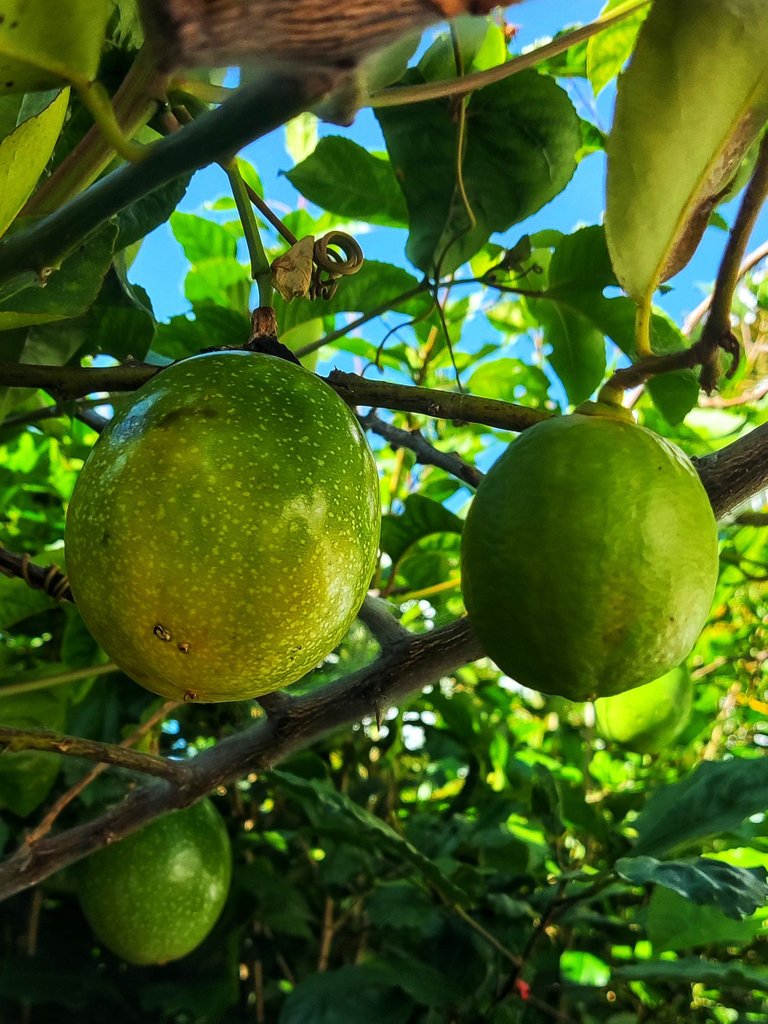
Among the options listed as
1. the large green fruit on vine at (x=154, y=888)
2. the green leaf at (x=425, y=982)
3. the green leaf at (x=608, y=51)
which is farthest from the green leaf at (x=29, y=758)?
the green leaf at (x=608, y=51)

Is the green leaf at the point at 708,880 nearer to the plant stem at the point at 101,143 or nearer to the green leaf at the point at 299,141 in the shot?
the plant stem at the point at 101,143

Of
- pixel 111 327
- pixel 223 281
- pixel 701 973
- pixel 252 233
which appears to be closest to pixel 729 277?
pixel 252 233

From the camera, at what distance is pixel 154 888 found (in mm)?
1088

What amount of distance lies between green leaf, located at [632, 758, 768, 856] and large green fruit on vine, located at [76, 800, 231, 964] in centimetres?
60

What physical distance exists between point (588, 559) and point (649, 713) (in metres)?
0.73

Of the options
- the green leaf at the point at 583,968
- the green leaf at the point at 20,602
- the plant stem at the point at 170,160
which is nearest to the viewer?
the plant stem at the point at 170,160

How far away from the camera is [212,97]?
423 millimetres

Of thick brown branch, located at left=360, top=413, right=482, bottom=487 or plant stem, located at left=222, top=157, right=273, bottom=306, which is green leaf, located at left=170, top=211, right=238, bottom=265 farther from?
plant stem, located at left=222, top=157, right=273, bottom=306

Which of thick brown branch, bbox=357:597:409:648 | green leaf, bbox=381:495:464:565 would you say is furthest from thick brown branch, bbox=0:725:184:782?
green leaf, bbox=381:495:464:565

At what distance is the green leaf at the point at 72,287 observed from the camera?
506mm

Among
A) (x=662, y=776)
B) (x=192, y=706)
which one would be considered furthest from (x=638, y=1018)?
(x=192, y=706)

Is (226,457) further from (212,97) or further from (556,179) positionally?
(556,179)

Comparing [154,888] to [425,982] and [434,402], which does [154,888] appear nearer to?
[425,982]

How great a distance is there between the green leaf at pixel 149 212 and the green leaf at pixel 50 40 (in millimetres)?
282
